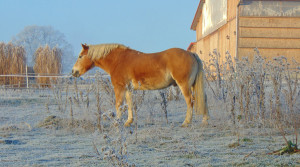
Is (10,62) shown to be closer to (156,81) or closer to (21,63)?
(21,63)

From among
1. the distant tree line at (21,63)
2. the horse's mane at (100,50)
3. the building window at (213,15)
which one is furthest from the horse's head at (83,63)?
the building window at (213,15)

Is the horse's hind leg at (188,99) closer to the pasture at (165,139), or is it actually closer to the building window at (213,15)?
the pasture at (165,139)

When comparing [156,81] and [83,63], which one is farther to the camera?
[83,63]

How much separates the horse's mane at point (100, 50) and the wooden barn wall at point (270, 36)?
11.3 m

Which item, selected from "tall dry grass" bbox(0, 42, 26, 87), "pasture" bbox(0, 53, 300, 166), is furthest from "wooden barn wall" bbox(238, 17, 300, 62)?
"tall dry grass" bbox(0, 42, 26, 87)

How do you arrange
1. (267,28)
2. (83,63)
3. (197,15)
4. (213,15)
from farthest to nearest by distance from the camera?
(197,15), (213,15), (267,28), (83,63)

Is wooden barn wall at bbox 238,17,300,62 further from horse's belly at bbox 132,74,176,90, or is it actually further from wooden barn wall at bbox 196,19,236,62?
horse's belly at bbox 132,74,176,90

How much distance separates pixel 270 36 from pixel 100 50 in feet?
41.0

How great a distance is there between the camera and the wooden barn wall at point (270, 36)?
628 inches

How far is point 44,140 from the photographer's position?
15.5ft

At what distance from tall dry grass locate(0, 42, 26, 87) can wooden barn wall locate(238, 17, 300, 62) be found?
1249 cm

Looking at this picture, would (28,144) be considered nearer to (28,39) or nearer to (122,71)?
(122,71)

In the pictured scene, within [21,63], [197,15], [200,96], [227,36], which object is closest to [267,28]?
[227,36]

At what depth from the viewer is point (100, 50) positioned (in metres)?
6.38
